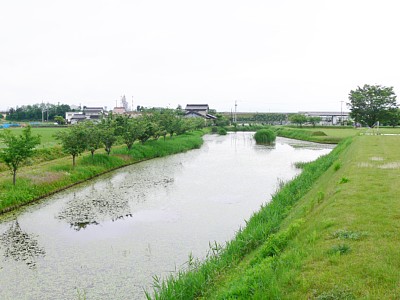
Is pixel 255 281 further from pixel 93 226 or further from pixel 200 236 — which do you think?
pixel 93 226

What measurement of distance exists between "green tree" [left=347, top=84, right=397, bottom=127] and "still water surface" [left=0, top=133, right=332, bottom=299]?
4813 cm

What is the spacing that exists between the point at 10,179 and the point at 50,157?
33.6 ft

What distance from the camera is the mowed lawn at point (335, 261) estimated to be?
503cm

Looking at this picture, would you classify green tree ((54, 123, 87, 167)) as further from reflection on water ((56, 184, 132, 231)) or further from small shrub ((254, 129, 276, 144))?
small shrub ((254, 129, 276, 144))

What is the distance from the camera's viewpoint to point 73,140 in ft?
73.0

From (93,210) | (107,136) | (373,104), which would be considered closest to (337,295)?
(93,210)

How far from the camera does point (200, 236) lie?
11344 millimetres

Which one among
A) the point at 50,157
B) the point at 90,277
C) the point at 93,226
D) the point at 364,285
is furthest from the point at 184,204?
the point at 50,157

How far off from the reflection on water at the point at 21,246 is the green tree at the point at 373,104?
204ft

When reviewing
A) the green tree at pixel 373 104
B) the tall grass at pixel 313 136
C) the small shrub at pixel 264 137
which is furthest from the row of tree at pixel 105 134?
the green tree at pixel 373 104

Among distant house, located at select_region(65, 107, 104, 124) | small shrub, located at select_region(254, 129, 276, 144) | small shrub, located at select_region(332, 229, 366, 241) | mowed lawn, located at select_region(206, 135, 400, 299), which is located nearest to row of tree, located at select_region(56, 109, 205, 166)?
small shrub, located at select_region(254, 129, 276, 144)

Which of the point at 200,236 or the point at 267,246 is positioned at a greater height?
the point at 267,246

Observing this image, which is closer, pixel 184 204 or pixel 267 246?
pixel 267 246

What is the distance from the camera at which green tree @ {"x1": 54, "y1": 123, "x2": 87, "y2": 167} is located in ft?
72.2
